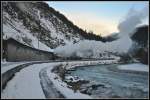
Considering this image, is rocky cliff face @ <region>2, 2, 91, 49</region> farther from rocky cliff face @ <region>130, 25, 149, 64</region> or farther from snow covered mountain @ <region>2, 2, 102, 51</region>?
rocky cliff face @ <region>130, 25, 149, 64</region>

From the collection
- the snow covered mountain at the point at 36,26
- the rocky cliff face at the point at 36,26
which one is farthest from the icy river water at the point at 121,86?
the rocky cliff face at the point at 36,26

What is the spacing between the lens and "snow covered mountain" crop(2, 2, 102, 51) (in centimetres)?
13010

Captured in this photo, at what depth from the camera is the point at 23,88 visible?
29.4 m

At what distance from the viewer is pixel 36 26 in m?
157

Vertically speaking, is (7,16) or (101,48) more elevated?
(7,16)

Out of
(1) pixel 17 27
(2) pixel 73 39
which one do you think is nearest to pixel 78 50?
(1) pixel 17 27

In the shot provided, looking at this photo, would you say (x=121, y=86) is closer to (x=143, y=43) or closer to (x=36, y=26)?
(x=143, y=43)

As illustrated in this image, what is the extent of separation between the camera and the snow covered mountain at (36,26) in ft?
427

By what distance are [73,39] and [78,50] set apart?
6586 cm

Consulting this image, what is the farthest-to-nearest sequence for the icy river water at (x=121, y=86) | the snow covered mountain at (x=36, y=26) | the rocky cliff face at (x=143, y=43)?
the snow covered mountain at (x=36, y=26) → the rocky cliff face at (x=143, y=43) → the icy river water at (x=121, y=86)

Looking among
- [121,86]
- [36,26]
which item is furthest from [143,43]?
[36,26]

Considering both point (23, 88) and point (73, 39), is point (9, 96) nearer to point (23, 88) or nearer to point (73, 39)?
point (23, 88)

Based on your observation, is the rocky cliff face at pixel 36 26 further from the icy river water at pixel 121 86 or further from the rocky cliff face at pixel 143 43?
the icy river water at pixel 121 86

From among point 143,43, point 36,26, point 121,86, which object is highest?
point 36,26
